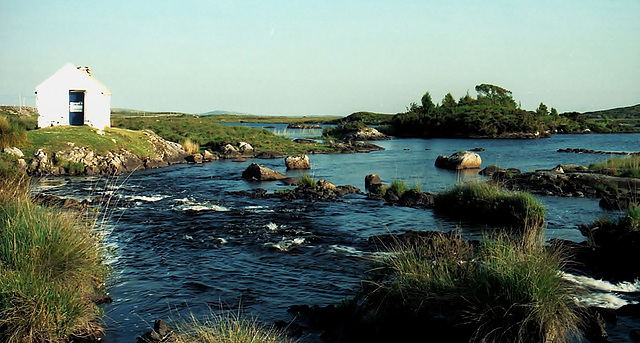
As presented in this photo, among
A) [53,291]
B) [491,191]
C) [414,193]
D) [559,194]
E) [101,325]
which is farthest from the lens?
[559,194]

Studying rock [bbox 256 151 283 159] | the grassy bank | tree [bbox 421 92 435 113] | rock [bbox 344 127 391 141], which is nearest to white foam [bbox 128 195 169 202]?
the grassy bank

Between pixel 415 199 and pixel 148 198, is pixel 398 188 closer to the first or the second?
pixel 415 199

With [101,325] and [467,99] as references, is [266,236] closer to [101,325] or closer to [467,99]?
[101,325]

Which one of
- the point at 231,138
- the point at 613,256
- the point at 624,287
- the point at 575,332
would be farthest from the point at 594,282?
the point at 231,138

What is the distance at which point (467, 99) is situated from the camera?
Answer: 5290 inches

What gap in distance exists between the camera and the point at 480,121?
329 ft

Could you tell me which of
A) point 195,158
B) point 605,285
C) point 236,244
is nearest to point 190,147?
point 195,158

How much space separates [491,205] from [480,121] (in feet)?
278

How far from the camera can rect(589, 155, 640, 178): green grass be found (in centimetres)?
2838

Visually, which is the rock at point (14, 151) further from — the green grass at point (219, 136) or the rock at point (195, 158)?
the green grass at point (219, 136)

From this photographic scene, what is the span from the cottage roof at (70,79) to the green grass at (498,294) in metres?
39.6

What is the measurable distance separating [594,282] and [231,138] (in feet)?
165

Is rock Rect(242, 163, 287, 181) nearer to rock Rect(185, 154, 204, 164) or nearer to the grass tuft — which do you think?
rock Rect(185, 154, 204, 164)

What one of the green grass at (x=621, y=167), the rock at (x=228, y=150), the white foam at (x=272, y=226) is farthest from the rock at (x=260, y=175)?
the green grass at (x=621, y=167)
